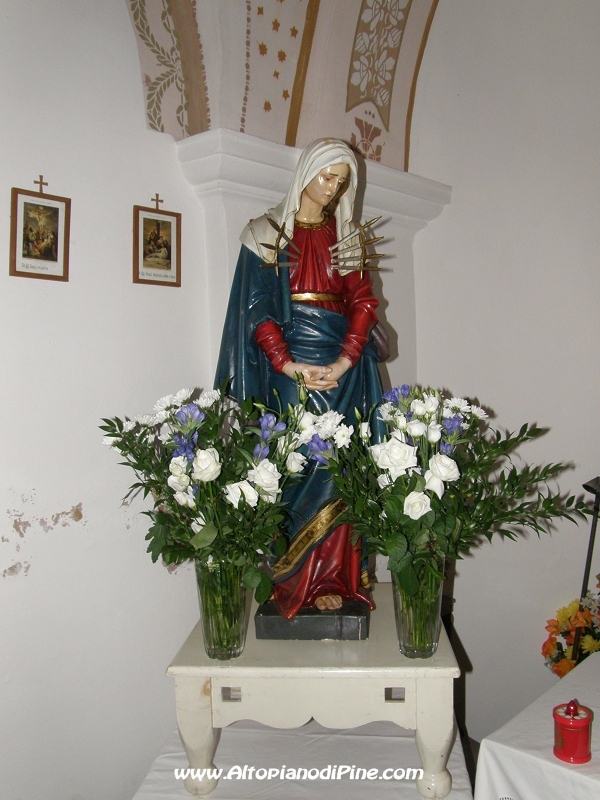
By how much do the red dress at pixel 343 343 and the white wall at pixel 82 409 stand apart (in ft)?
1.49

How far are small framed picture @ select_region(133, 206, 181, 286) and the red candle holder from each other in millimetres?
1493

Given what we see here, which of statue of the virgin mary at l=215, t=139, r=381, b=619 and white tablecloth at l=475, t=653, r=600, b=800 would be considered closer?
white tablecloth at l=475, t=653, r=600, b=800

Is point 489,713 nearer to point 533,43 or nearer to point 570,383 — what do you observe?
point 570,383

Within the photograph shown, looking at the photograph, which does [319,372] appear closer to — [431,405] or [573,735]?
[431,405]

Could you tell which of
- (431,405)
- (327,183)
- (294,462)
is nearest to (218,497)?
(294,462)

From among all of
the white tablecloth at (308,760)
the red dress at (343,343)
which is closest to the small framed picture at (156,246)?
the red dress at (343,343)

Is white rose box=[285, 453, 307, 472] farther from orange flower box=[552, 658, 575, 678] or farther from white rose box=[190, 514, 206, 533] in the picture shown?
orange flower box=[552, 658, 575, 678]

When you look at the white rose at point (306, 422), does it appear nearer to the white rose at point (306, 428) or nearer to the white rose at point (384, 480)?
the white rose at point (306, 428)

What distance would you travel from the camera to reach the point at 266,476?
1502 millimetres

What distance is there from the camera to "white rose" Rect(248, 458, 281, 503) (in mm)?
1503

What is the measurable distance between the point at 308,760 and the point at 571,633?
1.03 m

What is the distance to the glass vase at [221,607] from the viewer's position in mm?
1593

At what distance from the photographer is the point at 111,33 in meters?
1.97
